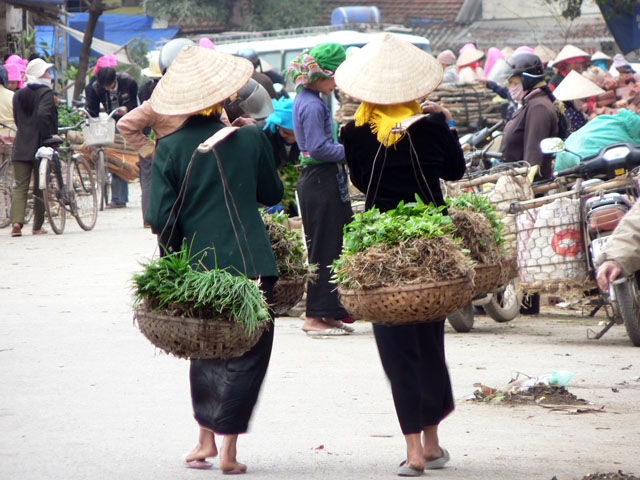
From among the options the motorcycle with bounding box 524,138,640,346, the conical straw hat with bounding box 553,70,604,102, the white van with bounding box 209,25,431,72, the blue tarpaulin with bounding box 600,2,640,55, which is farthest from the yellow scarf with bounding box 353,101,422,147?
the blue tarpaulin with bounding box 600,2,640,55

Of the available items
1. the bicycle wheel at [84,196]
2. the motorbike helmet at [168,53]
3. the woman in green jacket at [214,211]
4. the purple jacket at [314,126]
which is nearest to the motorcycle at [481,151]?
the purple jacket at [314,126]

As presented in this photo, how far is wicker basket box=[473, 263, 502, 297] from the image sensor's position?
209 inches

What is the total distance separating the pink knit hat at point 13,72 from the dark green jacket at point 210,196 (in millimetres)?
10992

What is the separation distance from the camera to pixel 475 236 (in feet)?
17.9

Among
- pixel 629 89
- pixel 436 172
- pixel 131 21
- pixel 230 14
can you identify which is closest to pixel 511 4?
pixel 230 14

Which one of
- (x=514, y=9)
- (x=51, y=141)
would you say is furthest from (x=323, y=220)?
(x=514, y=9)

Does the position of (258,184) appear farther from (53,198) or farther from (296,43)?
(296,43)

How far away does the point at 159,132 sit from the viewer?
24.2 ft

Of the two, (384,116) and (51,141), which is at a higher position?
(384,116)

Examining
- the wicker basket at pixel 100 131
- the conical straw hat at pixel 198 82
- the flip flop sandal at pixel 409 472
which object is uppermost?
the conical straw hat at pixel 198 82

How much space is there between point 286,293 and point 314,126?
2.73 m

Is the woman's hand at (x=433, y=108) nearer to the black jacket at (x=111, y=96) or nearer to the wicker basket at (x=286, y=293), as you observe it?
the wicker basket at (x=286, y=293)

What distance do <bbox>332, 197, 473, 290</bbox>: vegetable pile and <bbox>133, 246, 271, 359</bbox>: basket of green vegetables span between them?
0.45 meters

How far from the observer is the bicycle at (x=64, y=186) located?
1398 cm
